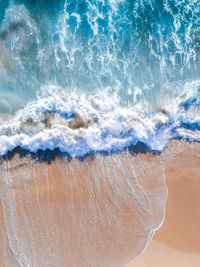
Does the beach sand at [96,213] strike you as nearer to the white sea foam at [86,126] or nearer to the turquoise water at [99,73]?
the white sea foam at [86,126]

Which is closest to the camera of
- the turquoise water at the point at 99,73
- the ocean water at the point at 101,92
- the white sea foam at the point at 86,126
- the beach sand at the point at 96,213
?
the beach sand at the point at 96,213

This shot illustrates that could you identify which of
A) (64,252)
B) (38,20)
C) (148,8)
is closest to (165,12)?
(148,8)

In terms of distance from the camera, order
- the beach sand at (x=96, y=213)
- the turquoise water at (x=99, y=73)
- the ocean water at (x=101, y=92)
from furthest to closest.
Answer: the turquoise water at (x=99, y=73) < the ocean water at (x=101, y=92) < the beach sand at (x=96, y=213)

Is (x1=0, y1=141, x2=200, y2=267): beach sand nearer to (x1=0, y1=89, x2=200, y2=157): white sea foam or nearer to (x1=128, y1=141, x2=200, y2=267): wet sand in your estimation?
(x1=128, y1=141, x2=200, y2=267): wet sand

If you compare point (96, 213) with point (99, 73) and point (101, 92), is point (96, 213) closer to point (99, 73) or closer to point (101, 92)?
point (101, 92)

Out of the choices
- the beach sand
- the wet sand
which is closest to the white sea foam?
the beach sand

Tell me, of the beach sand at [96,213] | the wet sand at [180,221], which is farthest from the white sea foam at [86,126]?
the wet sand at [180,221]

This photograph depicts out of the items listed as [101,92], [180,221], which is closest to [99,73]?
[101,92]
